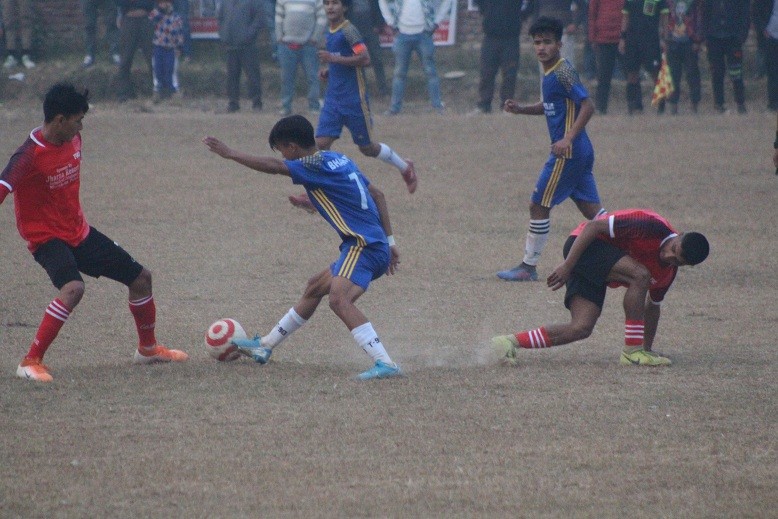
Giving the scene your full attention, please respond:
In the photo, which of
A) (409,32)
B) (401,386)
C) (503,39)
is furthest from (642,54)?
(401,386)

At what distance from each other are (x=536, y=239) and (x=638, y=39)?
10.9 metres

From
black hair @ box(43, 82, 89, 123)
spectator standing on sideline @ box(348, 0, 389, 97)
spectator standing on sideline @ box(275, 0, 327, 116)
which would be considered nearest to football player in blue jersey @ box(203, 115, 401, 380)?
black hair @ box(43, 82, 89, 123)

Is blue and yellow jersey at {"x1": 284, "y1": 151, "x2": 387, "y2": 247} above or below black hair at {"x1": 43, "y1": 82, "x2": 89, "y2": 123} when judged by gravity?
below

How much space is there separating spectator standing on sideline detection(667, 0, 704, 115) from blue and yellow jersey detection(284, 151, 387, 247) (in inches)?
568

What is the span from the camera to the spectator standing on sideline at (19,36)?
23750 mm

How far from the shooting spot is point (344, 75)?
1191 cm

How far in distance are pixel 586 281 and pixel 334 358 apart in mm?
1684

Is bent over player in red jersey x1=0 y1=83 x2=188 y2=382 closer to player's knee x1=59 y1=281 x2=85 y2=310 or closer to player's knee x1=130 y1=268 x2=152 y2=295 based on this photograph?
player's knee x1=59 y1=281 x2=85 y2=310

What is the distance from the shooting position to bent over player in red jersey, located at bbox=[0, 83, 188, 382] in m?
6.77

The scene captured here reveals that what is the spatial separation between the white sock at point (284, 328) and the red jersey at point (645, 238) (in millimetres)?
1802

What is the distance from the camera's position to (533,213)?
10.1 m

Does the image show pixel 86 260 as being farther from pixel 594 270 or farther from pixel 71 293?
pixel 594 270

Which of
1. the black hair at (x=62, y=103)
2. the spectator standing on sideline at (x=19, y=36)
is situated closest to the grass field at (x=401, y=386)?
the black hair at (x=62, y=103)

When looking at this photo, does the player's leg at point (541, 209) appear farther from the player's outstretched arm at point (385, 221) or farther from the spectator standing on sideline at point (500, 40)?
the spectator standing on sideline at point (500, 40)
